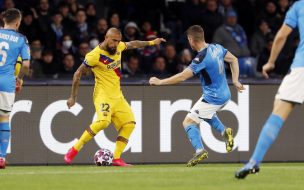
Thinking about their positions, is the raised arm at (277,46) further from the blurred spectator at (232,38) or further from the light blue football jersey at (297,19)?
the blurred spectator at (232,38)

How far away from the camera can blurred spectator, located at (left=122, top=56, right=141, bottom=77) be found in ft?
57.9

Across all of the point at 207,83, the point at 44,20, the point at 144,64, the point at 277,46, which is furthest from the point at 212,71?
the point at 44,20

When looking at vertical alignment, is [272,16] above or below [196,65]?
above

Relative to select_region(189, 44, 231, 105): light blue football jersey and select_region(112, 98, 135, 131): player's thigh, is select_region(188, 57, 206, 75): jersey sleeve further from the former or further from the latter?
select_region(112, 98, 135, 131): player's thigh

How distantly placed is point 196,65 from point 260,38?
687 cm

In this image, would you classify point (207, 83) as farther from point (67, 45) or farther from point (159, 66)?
point (67, 45)

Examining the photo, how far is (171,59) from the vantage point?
18250mm

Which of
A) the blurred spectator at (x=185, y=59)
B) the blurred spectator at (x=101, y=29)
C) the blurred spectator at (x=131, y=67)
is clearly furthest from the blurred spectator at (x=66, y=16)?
the blurred spectator at (x=185, y=59)

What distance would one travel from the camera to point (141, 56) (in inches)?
722

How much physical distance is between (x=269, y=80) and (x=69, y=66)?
3.68 m

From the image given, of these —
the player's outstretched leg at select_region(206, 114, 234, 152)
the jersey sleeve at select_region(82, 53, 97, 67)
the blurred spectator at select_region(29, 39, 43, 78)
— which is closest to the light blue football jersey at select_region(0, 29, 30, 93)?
the jersey sleeve at select_region(82, 53, 97, 67)

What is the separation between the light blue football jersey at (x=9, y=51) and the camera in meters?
12.9

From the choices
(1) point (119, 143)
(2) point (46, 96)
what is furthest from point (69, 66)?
(1) point (119, 143)

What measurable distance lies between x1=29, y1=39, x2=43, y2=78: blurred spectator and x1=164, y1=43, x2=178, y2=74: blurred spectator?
7.98ft
